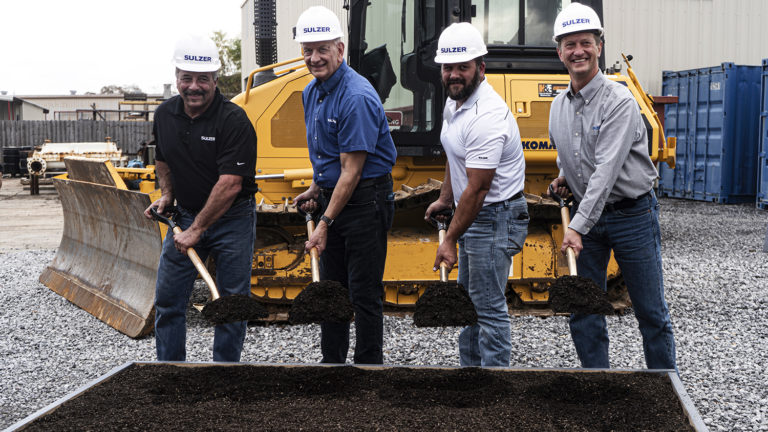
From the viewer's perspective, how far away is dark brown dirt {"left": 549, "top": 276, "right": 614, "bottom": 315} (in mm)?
3367

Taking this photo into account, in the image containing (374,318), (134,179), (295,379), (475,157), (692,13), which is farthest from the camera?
(692,13)

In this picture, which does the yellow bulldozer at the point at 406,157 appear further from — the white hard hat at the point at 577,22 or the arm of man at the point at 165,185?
the white hard hat at the point at 577,22

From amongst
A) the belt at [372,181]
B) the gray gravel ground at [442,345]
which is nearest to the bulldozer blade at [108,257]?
the gray gravel ground at [442,345]

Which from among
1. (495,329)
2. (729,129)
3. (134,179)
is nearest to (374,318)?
(495,329)

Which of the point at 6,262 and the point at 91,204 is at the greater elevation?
the point at 91,204

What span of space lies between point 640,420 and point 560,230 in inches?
165

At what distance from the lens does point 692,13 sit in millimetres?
20078

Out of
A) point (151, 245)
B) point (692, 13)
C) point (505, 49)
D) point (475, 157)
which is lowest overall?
point (151, 245)

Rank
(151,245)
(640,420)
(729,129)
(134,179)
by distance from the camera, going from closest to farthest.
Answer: (640,420) → (151,245) → (134,179) → (729,129)

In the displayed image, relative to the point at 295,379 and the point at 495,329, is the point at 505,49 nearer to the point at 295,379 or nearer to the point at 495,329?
the point at 495,329

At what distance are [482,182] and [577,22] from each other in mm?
872

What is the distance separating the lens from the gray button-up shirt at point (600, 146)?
356cm

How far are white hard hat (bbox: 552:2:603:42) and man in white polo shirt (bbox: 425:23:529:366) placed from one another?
452 millimetres

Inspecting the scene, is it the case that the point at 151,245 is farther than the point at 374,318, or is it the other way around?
the point at 151,245
